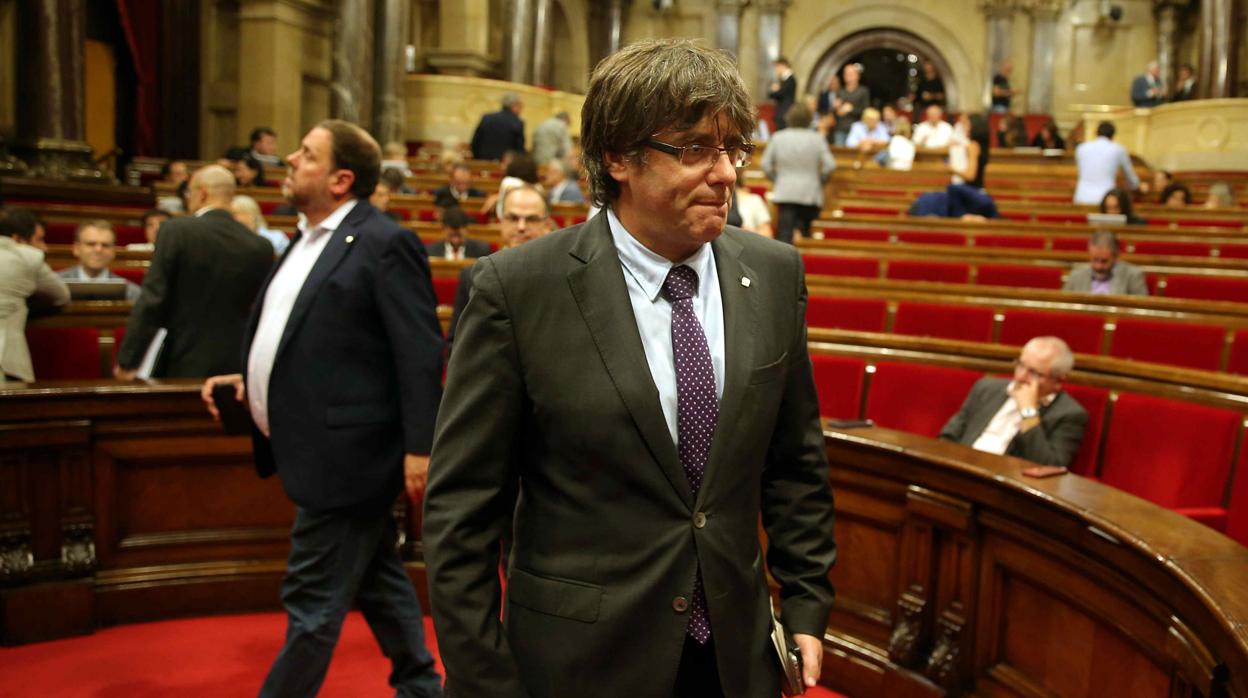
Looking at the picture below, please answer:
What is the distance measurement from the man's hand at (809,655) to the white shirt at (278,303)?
131cm

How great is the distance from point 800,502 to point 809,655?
0.20 m

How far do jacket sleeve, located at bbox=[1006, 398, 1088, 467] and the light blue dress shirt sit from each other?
2149 millimetres

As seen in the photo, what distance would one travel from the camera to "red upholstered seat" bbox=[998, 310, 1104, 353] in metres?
4.50

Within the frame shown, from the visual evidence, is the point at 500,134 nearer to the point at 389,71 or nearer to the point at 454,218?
the point at 389,71

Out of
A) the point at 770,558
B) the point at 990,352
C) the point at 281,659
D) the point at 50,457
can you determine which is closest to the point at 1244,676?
the point at 770,558

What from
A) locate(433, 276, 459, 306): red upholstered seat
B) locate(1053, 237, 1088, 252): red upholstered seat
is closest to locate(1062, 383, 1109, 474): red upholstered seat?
locate(433, 276, 459, 306): red upholstered seat

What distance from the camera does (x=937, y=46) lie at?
66.1 ft

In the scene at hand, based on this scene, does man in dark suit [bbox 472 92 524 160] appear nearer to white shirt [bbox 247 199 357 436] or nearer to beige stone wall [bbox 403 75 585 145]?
beige stone wall [bbox 403 75 585 145]

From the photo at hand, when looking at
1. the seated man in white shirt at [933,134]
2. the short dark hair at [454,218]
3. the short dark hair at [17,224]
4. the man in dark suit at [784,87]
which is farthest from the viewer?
the seated man in white shirt at [933,134]

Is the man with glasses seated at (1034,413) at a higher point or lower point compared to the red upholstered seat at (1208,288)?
lower

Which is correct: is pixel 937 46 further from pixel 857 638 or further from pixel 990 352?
pixel 857 638

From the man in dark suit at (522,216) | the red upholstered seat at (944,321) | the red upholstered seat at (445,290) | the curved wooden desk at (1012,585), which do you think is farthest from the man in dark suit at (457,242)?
the curved wooden desk at (1012,585)

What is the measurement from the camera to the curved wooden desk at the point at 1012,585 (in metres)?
1.82

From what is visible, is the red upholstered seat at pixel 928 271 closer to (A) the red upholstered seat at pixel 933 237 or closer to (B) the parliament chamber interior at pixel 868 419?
(B) the parliament chamber interior at pixel 868 419
